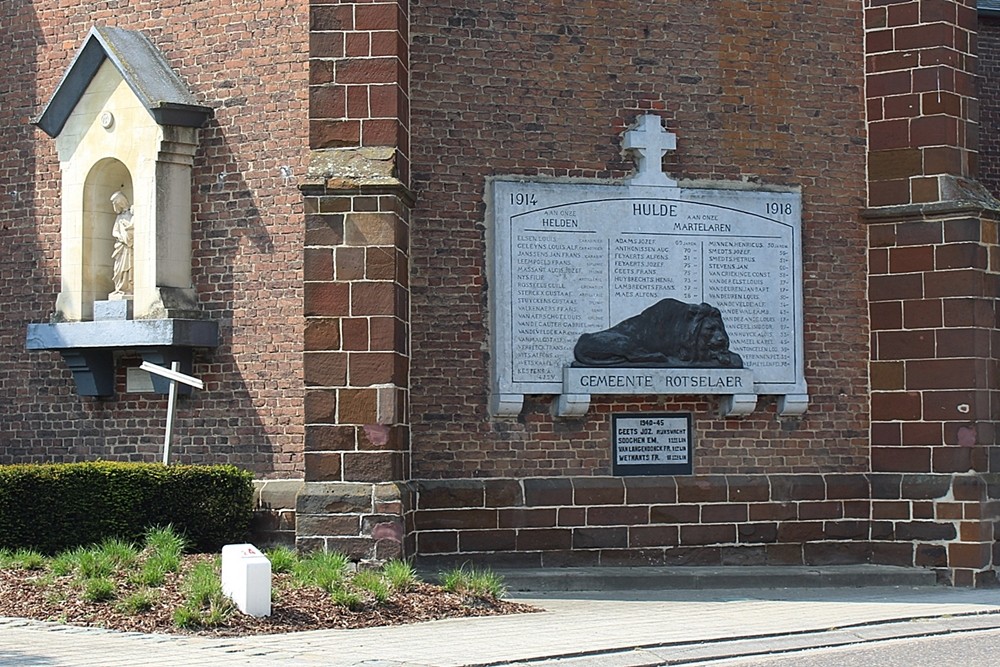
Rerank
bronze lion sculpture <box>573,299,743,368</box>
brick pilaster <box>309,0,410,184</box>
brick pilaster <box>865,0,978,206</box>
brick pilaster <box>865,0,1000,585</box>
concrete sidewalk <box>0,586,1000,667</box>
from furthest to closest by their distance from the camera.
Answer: brick pilaster <box>865,0,978,206</box>
brick pilaster <box>865,0,1000,585</box>
bronze lion sculpture <box>573,299,743,368</box>
brick pilaster <box>309,0,410,184</box>
concrete sidewalk <box>0,586,1000,667</box>

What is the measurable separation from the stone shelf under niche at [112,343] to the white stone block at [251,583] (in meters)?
Answer: 4.23

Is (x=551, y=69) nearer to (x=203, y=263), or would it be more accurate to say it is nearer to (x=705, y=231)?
(x=705, y=231)

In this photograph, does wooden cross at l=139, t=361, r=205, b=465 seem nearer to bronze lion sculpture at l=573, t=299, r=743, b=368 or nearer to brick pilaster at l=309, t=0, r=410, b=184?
brick pilaster at l=309, t=0, r=410, b=184

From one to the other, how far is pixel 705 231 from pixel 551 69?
2338mm

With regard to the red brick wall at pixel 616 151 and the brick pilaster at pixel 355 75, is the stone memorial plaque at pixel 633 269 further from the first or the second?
the brick pilaster at pixel 355 75

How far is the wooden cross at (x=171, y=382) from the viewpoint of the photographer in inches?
591

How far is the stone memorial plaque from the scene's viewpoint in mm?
15070

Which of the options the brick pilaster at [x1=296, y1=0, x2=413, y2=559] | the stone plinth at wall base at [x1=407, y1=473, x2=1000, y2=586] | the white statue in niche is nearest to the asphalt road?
the stone plinth at wall base at [x1=407, y1=473, x2=1000, y2=586]

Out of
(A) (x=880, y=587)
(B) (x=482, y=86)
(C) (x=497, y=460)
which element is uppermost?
(B) (x=482, y=86)

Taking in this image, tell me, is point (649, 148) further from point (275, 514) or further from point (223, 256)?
point (275, 514)

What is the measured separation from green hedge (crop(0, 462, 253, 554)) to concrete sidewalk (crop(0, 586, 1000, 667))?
9.45 feet

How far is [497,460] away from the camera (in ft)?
49.3

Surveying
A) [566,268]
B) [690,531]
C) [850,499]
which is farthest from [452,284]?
[850,499]

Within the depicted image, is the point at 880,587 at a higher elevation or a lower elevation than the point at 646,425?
lower
